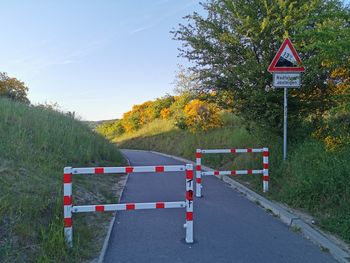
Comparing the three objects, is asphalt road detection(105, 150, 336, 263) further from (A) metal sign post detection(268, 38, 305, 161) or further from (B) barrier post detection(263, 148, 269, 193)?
(A) metal sign post detection(268, 38, 305, 161)

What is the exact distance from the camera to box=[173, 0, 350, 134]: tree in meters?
11.4

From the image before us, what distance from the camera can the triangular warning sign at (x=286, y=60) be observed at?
9.79 m

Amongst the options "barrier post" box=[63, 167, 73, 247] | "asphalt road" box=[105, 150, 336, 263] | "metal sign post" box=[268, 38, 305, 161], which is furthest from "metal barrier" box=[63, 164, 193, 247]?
"metal sign post" box=[268, 38, 305, 161]

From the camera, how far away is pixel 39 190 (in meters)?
7.28

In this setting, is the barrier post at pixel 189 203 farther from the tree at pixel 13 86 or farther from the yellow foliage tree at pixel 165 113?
the yellow foliage tree at pixel 165 113

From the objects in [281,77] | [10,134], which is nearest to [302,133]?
[281,77]

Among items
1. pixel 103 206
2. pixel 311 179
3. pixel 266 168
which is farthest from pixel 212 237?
pixel 266 168

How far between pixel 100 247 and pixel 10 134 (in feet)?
20.5

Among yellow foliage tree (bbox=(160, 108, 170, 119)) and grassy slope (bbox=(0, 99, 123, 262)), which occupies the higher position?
yellow foliage tree (bbox=(160, 108, 170, 119))

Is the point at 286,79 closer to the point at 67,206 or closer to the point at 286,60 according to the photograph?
the point at 286,60

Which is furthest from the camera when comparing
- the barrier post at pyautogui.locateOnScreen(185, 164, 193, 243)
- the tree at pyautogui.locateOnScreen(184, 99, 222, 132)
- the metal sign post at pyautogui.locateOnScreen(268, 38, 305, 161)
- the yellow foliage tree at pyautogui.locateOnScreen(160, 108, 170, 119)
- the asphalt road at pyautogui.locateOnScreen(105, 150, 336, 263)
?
the yellow foliage tree at pyautogui.locateOnScreen(160, 108, 170, 119)

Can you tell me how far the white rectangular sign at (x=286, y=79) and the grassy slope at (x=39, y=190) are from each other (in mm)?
5231

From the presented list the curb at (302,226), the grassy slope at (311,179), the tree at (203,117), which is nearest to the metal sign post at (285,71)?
the grassy slope at (311,179)

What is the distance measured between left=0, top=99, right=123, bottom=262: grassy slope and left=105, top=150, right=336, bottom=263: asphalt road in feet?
2.03
